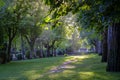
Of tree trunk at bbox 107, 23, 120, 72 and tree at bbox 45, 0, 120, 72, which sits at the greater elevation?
tree at bbox 45, 0, 120, 72

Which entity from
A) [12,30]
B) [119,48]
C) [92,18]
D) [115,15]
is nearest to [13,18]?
[12,30]

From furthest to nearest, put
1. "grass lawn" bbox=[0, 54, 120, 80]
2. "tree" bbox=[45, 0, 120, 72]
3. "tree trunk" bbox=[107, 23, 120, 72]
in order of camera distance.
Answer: "tree trunk" bbox=[107, 23, 120, 72] < "grass lawn" bbox=[0, 54, 120, 80] < "tree" bbox=[45, 0, 120, 72]

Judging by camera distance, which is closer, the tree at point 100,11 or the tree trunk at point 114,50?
the tree at point 100,11

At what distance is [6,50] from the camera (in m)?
32.5

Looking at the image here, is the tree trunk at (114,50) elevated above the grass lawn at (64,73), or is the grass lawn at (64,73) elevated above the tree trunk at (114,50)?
the tree trunk at (114,50)

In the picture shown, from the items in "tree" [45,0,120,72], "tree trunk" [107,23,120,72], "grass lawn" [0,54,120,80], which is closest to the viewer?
"tree" [45,0,120,72]

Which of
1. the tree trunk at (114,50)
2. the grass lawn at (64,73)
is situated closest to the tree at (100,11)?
the tree trunk at (114,50)

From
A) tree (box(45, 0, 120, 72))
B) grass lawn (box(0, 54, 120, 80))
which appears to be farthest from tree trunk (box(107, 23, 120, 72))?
grass lawn (box(0, 54, 120, 80))

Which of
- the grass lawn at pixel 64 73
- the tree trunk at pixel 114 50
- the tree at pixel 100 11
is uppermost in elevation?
the tree at pixel 100 11

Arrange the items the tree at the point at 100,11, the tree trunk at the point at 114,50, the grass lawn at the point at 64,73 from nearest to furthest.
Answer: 1. the tree at the point at 100,11
2. the grass lawn at the point at 64,73
3. the tree trunk at the point at 114,50

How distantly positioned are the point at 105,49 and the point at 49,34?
29806 millimetres

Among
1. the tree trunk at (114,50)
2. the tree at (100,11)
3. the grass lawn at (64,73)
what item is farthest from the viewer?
the tree trunk at (114,50)

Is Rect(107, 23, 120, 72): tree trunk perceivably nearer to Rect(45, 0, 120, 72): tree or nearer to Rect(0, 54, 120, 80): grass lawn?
Rect(45, 0, 120, 72): tree

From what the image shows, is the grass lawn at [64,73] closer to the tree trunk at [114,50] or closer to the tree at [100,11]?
the tree trunk at [114,50]
